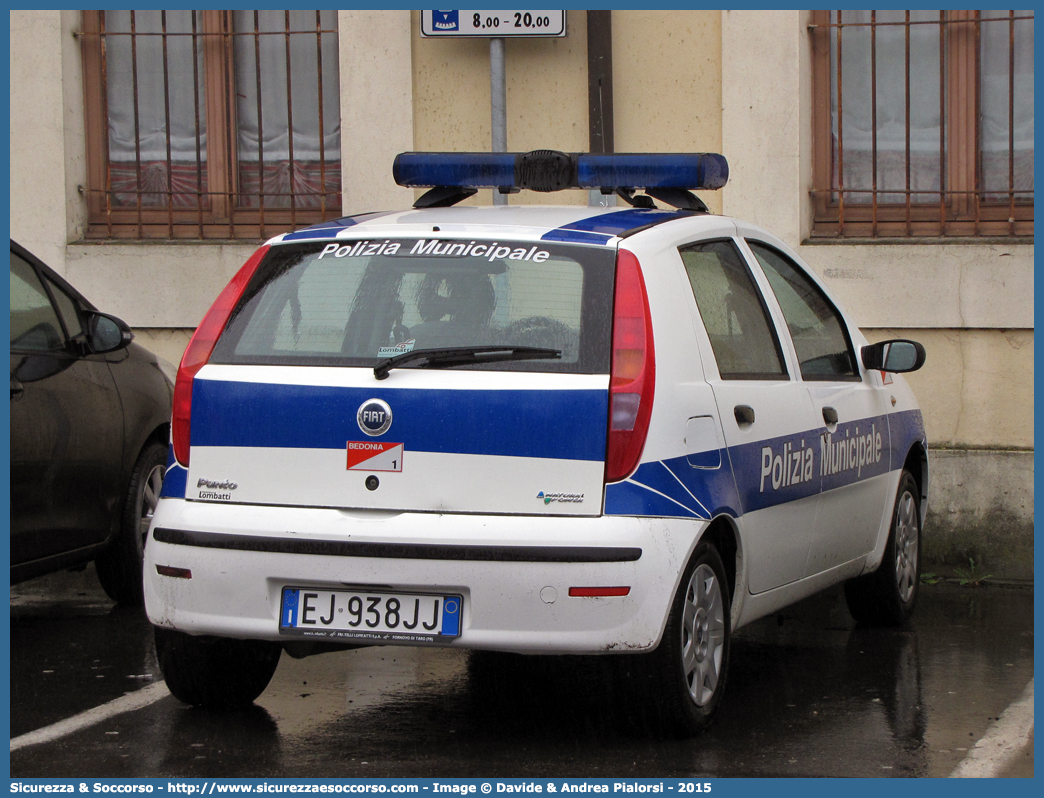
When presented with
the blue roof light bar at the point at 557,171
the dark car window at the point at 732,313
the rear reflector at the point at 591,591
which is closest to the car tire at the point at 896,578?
the dark car window at the point at 732,313

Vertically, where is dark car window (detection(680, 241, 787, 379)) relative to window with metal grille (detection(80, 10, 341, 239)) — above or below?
below

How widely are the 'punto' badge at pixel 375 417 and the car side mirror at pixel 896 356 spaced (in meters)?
2.52

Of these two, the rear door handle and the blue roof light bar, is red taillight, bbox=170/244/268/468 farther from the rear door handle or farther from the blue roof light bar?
the rear door handle

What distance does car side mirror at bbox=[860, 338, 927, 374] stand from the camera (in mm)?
5934

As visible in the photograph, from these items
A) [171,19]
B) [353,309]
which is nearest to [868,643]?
[353,309]

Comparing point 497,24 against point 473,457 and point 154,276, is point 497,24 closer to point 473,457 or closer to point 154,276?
point 154,276

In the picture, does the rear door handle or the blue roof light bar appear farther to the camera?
the blue roof light bar

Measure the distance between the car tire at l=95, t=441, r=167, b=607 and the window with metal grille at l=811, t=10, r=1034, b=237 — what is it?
4032mm

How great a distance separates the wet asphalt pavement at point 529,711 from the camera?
429 cm

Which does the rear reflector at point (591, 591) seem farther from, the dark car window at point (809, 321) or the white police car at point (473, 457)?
the dark car window at point (809, 321)

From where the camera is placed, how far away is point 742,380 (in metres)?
4.84

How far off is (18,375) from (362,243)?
1.99 metres

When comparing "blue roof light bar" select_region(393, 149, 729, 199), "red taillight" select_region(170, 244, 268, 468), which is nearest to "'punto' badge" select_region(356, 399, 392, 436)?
"red taillight" select_region(170, 244, 268, 468)

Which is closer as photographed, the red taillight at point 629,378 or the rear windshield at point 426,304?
the red taillight at point 629,378
